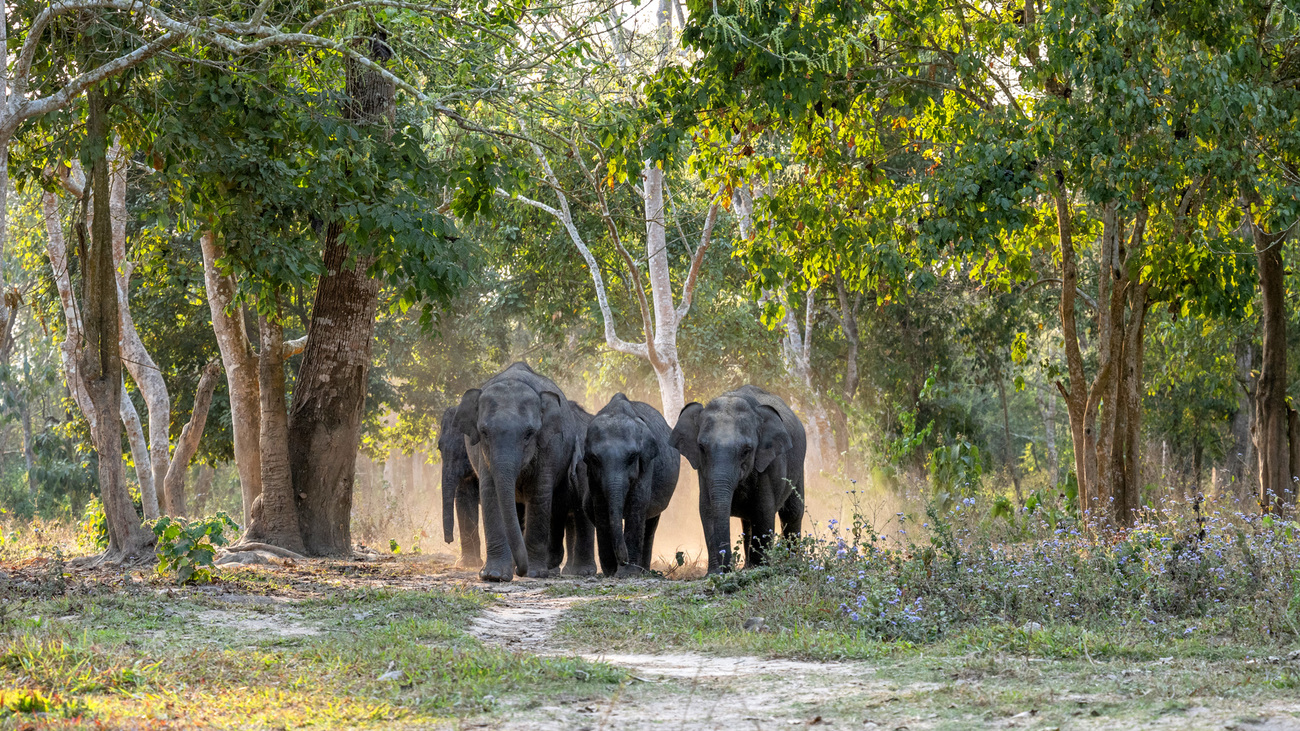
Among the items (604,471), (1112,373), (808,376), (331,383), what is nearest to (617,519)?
(604,471)

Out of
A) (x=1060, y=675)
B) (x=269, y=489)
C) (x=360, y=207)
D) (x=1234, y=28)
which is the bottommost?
(x=1060, y=675)

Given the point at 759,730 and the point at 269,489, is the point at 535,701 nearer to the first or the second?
the point at 759,730

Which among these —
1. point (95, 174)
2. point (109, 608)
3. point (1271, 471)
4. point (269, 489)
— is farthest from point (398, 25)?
point (1271, 471)

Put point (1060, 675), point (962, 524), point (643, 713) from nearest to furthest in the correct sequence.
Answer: point (643, 713) < point (1060, 675) < point (962, 524)

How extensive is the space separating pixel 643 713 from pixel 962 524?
574 centimetres

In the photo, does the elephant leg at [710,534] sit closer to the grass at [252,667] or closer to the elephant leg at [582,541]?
the elephant leg at [582,541]

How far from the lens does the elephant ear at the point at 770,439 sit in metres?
13.0

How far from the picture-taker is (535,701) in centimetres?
532

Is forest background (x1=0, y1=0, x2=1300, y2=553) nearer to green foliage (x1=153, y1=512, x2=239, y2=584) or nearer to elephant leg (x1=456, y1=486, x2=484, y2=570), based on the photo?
green foliage (x1=153, y1=512, x2=239, y2=584)

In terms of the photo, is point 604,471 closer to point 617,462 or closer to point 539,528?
point 617,462

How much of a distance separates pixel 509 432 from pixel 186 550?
3.56 meters

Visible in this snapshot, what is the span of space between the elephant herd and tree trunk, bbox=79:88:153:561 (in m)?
3.46

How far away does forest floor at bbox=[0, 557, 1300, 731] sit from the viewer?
486 cm

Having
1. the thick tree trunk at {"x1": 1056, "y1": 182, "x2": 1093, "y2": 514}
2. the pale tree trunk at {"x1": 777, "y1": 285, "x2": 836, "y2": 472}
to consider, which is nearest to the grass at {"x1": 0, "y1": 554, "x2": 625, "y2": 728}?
the thick tree trunk at {"x1": 1056, "y1": 182, "x2": 1093, "y2": 514}
